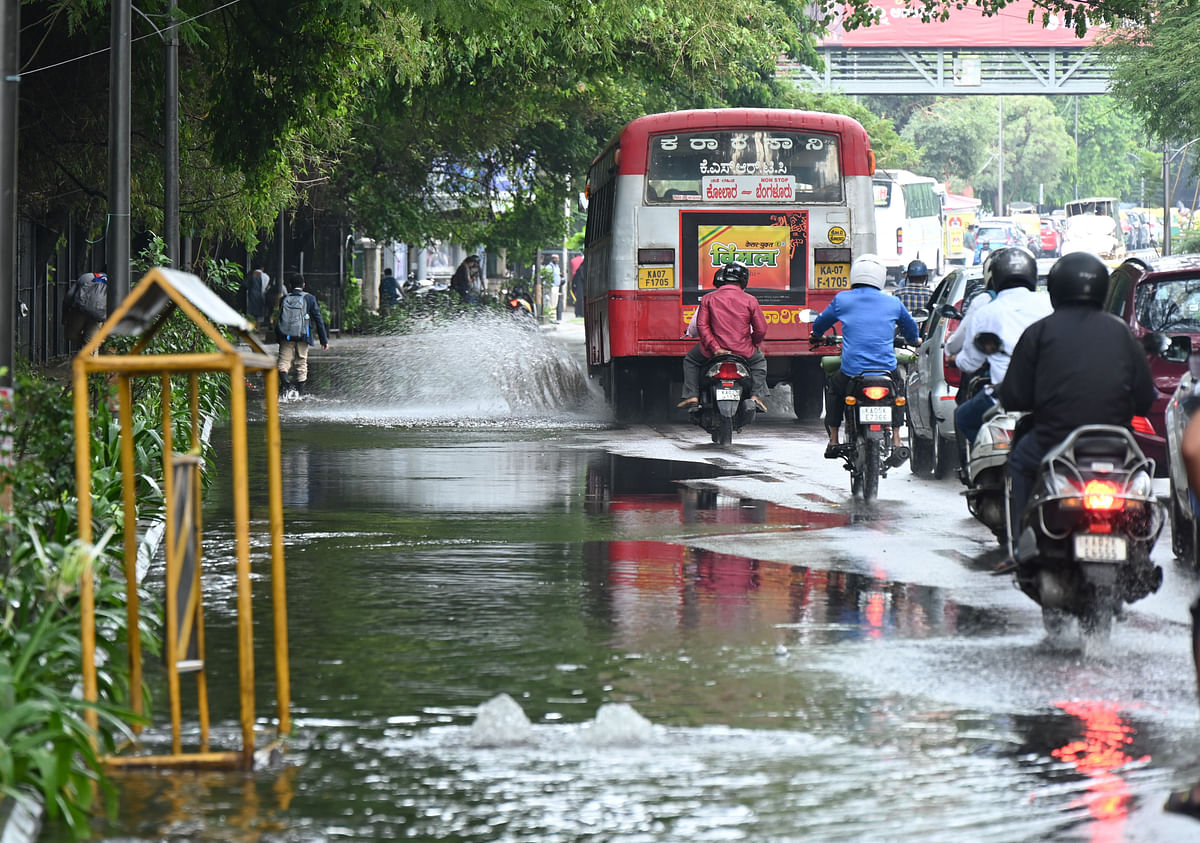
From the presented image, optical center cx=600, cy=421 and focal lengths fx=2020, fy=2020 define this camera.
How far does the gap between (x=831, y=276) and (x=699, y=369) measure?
368 cm

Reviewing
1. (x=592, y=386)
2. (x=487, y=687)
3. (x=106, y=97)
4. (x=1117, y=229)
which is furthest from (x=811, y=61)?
(x=1117, y=229)

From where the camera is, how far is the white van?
6819cm

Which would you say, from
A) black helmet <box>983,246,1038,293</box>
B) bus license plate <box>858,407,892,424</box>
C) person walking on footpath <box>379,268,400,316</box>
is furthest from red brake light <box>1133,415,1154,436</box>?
person walking on footpath <box>379,268,400,316</box>

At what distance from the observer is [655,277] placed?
21500mm

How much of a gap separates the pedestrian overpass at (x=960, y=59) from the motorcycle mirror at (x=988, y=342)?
57983 millimetres

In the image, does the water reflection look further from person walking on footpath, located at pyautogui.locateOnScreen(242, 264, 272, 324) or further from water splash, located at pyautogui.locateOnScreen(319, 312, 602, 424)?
person walking on footpath, located at pyautogui.locateOnScreen(242, 264, 272, 324)

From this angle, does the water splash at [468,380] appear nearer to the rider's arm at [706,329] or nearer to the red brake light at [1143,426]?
the rider's arm at [706,329]

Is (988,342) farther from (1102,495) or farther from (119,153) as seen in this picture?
(119,153)

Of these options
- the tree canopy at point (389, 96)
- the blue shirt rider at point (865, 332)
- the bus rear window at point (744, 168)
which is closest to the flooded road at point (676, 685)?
the blue shirt rider at point (865, 332)

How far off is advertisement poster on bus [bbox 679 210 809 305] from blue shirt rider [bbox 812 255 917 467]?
7065mm

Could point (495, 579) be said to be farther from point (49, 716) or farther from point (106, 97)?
point (106, 97)

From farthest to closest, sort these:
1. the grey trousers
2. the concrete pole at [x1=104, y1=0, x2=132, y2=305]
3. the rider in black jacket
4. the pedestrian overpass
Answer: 1. the pedestrian overpass
2. the grey trousers
3. the concrete pole at [x1=104, y1=0, x2=132, y2=305]
4. the rider in black jacket

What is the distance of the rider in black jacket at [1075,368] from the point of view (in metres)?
8.19

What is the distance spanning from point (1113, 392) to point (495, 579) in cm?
327
